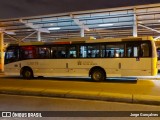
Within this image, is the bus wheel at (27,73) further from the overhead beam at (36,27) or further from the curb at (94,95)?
the overhead beam at (36,27)

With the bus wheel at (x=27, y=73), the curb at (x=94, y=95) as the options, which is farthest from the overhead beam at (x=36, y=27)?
the curb at (x=94, y=95)

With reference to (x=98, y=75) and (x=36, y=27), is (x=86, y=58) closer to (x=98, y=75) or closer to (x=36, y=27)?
(x=98, y=75)

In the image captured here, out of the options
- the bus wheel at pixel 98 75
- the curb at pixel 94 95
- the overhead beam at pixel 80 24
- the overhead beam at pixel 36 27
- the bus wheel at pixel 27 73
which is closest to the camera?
the curb at pixel 94 95

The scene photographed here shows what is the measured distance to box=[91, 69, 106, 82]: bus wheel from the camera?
16.1 m

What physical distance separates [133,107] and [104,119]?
6.08 feet

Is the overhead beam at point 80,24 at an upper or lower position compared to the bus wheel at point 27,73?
upper

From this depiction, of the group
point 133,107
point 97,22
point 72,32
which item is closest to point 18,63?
point 97,22

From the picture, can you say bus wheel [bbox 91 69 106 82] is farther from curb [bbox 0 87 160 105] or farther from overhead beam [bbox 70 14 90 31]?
overhead beam [bbox 70 14 90 31]

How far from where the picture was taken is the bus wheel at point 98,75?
16117 mm

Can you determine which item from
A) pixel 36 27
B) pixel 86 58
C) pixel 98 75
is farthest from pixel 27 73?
pixel 36 27

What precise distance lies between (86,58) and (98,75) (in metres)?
1.41

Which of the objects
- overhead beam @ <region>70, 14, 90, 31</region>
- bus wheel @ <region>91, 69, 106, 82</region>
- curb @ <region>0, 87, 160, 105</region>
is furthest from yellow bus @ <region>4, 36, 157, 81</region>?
curb @ <region>0, 87, 160, 105</region>

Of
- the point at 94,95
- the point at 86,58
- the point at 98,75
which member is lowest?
the point at 94,95

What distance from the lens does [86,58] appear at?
54.6ft
